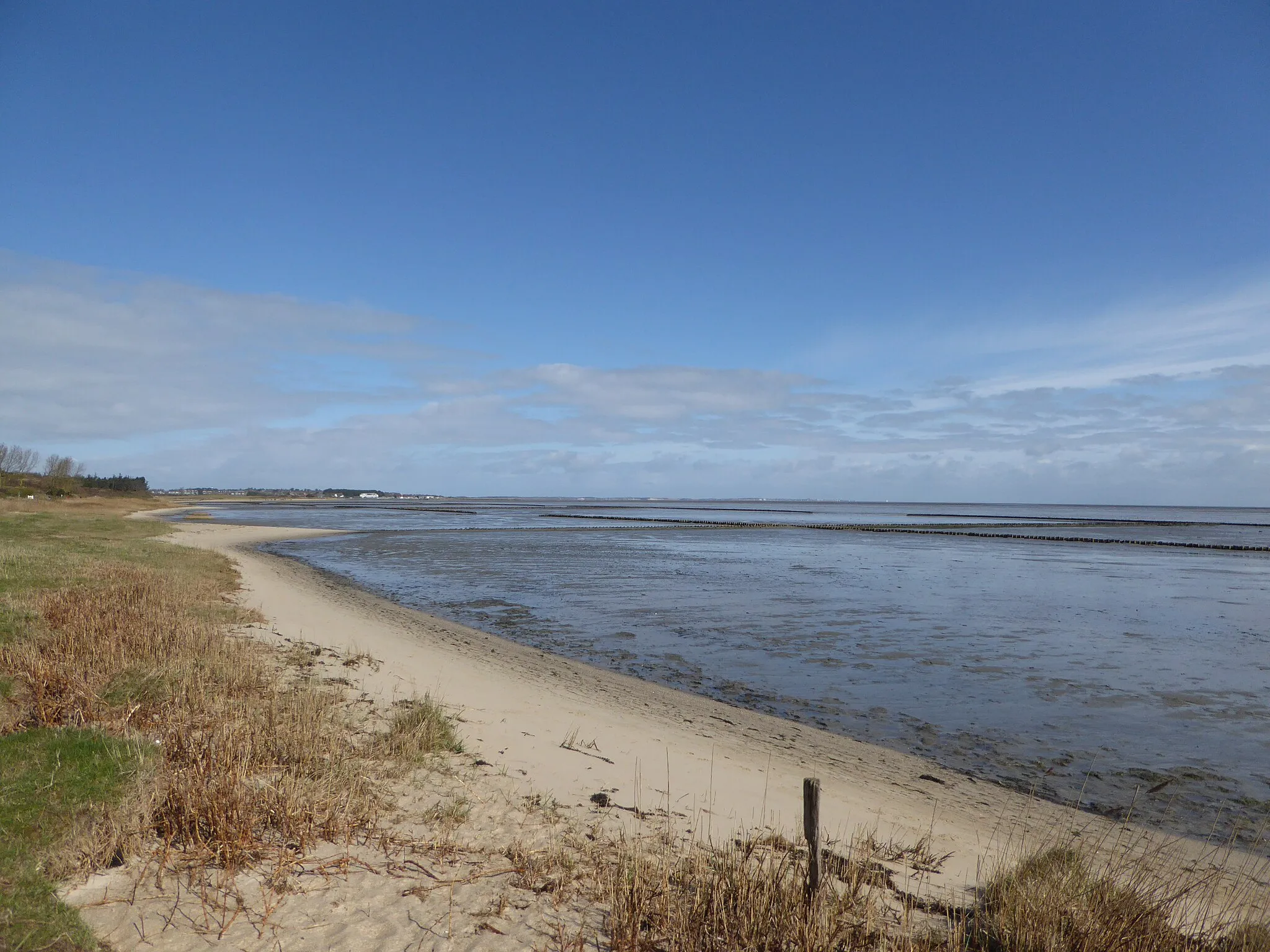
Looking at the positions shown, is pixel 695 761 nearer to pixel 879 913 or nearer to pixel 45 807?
pixel 879 913

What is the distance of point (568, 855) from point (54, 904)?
3.44m

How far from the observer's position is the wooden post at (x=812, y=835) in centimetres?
493

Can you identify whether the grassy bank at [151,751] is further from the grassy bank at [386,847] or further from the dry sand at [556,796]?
the dry sand at [556,796]

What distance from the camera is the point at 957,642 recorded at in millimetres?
18734

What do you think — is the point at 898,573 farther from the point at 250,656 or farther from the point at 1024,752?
the point at 250,656

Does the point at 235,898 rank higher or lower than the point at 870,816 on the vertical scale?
higher

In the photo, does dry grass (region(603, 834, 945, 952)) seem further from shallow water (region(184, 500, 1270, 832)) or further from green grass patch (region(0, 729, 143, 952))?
shallow water (region(184, 500, 1270, 832))

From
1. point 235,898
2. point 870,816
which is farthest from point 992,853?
point 235,898

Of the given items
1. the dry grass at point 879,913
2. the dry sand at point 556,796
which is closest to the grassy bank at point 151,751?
the dry sand at point 556,796

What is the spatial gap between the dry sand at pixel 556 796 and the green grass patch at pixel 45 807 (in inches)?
11.4

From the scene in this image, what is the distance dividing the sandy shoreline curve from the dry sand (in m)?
0.03

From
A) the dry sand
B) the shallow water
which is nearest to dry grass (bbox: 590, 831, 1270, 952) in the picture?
the dry sand

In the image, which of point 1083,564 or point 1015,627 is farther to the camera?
point 1083,564

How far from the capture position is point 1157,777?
980 cm
